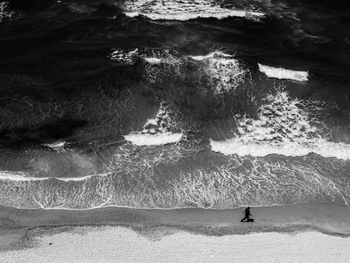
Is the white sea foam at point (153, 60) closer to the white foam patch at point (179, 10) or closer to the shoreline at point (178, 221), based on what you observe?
the white foam patch at point (179, 10)

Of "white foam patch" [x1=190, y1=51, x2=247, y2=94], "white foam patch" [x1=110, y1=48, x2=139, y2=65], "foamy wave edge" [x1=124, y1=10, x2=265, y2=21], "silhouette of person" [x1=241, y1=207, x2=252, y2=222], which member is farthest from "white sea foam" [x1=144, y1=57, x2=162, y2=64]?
"silhouette of person" [x1=241, y1=207, x2=252, y2=222]

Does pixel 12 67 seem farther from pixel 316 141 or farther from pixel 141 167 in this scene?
pixel 316 141

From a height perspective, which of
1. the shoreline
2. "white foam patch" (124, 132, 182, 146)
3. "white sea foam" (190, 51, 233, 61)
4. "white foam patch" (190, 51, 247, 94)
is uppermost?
"white sea foam" (190, 51, 233, 61)

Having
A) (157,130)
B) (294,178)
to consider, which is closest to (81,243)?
(157,130)

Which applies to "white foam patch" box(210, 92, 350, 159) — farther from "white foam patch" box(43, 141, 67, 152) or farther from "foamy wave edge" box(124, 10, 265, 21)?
"foamy wave edge" box(124, 10, 265, 21)

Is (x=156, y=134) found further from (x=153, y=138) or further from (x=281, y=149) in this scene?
(x=281, y=149)
